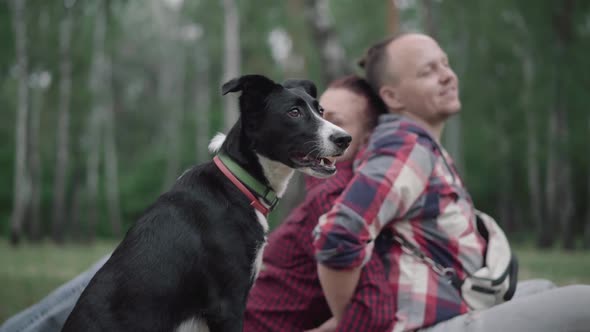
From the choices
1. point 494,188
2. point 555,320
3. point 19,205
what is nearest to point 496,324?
point 555,320

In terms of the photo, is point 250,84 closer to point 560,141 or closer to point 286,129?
point 286,129

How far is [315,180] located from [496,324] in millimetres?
1274

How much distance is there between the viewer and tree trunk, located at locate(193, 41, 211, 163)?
36031 millimetres

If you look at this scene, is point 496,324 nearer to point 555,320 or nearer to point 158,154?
point 555,320

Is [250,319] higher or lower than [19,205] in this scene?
higher

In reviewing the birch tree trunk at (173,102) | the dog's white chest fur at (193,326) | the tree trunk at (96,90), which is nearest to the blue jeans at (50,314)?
the dog's white chest fur at (193,326)

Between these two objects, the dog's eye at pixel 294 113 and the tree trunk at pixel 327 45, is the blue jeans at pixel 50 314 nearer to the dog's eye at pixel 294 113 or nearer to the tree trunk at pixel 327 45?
the dog's eye at pixel 294 113

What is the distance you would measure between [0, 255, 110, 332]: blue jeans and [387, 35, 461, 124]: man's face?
210 centimetres

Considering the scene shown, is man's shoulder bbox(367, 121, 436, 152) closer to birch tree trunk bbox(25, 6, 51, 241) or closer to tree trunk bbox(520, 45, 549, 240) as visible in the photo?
birch tree trunk bbox(25, 6, 51, 241)

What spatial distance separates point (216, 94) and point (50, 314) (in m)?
39.8

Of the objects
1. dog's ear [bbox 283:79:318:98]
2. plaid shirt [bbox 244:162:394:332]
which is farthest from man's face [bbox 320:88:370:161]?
plaid shirt [bbox 244:162:394:332]

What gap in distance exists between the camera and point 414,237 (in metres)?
2.97

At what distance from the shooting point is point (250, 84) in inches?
118

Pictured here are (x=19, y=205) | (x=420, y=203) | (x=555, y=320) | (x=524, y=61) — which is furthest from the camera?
(x=524, y=61)
